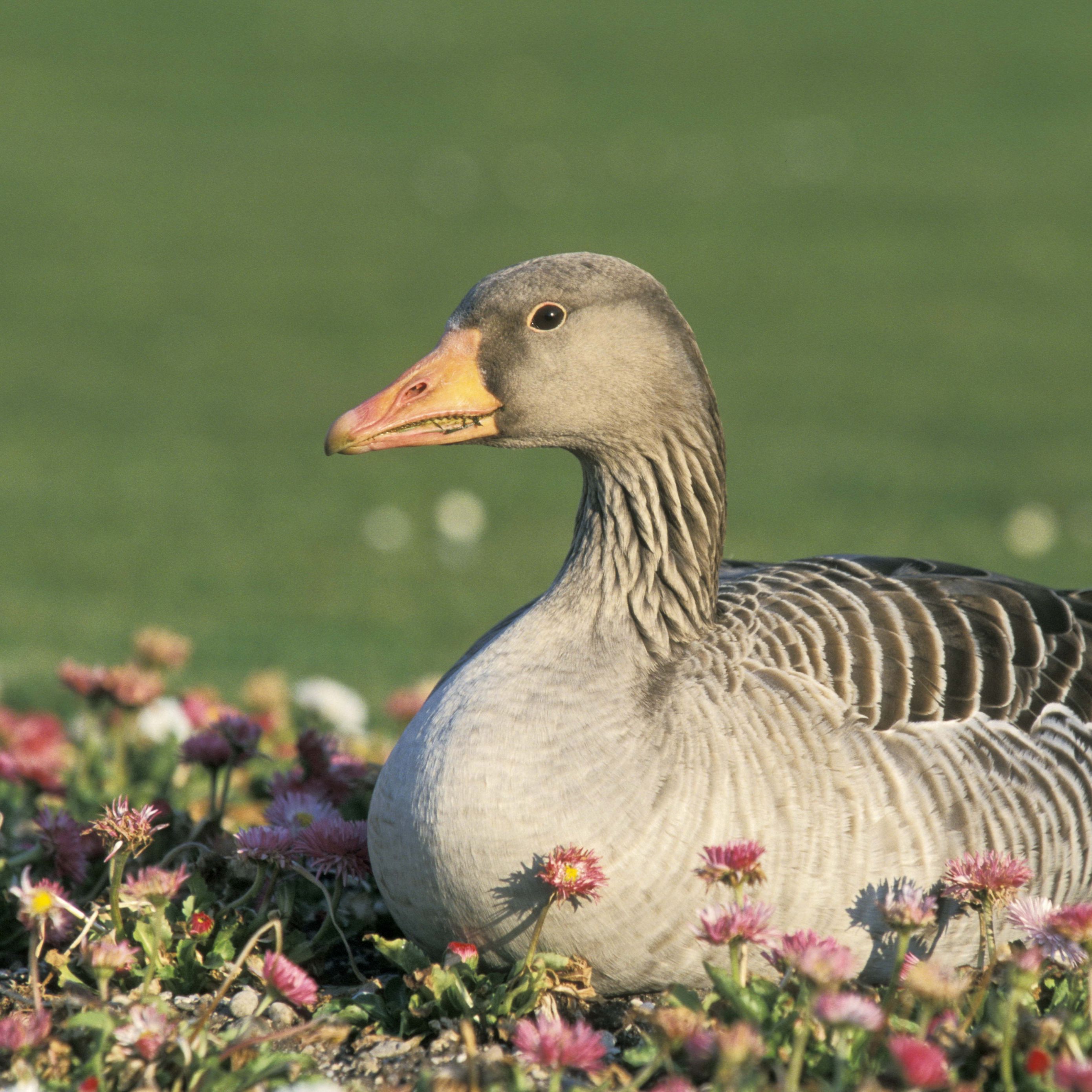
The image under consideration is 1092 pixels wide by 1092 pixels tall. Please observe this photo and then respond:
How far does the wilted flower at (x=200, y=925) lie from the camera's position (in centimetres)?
394

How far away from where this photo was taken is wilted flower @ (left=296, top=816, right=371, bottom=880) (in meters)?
4.12

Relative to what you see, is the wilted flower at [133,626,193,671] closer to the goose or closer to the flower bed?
the flower bed

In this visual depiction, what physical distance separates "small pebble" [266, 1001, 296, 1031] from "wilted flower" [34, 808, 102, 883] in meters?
0.98

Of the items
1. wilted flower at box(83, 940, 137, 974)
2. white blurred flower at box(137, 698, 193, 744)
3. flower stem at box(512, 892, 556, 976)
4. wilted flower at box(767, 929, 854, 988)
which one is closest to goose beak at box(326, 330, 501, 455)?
flower stem at box(512, 892, 556, 976)

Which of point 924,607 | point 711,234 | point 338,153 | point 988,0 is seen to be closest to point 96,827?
point 924,607

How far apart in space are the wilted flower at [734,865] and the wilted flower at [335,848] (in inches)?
44.4

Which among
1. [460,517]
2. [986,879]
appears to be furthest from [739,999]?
[460,517]

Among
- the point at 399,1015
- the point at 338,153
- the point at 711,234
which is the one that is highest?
the point at 338,153

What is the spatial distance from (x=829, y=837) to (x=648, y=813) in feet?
1.52

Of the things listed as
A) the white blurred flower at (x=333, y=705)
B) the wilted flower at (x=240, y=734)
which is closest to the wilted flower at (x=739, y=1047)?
the wilted flower at (x=240, y=734)

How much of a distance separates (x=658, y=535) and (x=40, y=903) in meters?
1.88

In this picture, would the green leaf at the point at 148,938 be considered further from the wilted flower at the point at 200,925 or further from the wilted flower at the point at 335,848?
the wilted flower at the point at 335,848

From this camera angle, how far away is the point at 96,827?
12.4 feet

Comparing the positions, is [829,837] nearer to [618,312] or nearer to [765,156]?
[618,312]
